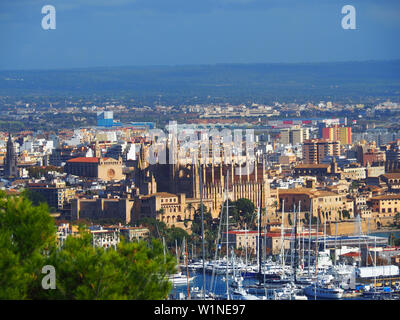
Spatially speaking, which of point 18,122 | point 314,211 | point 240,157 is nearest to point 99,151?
point 240,157

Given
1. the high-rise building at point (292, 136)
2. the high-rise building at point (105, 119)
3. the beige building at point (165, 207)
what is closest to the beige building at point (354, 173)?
the beige building at point (165, 207)

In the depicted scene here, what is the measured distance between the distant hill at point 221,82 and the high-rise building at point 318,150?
22.9m

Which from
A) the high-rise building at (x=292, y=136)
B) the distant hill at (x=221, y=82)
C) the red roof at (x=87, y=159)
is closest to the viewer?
the red roof at (x=87, y=159)

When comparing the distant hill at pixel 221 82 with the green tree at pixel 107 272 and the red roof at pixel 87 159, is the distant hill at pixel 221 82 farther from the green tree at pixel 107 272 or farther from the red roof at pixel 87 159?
the green tree at pixel 107 272

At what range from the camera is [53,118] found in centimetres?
6862

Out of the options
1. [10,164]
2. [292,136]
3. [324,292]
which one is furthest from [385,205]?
[292,136]

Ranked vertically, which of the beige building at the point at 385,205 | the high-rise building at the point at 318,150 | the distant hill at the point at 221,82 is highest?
the distant hill at the point at 221,82

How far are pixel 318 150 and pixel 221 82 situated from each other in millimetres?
46624

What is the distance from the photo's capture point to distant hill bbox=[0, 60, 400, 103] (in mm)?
75000

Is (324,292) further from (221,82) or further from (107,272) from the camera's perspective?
(221,82)

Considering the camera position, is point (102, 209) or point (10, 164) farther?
point (10, 164)

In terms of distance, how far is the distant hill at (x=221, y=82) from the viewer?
75000mm

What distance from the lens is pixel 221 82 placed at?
9262 cm

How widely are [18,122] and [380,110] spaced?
18.9 m
